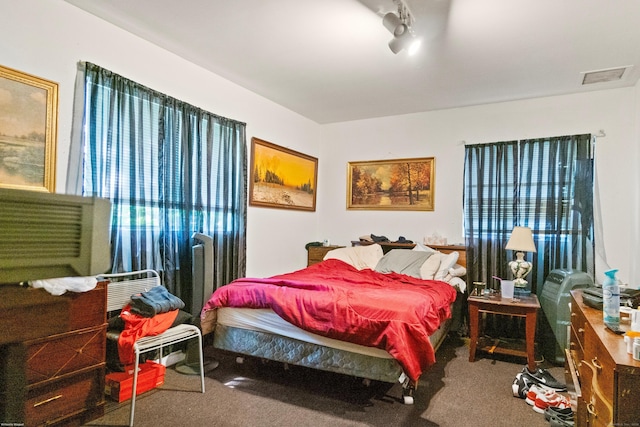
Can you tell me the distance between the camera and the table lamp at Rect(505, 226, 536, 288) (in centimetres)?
341

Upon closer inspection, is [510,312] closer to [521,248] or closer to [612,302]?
[521,248]

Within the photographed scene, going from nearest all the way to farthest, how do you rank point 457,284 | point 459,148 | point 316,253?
point 457,284, point 459,148, point 316,253

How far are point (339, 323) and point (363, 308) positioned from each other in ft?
0.59

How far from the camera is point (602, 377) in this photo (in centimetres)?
131

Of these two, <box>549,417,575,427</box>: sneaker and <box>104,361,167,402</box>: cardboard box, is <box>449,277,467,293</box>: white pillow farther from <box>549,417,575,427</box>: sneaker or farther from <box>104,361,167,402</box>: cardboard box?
<box>104,361,167,402</box>: cardboard box

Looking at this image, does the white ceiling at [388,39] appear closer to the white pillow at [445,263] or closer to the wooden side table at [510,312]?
the white pillow at [445,263]

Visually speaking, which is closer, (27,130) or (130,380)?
(27,130)

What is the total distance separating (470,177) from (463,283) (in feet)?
3.94

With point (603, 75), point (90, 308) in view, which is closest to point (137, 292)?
point (90, 308)

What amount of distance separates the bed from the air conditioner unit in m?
0.92

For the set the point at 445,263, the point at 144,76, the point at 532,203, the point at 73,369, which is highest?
the point at 144,76

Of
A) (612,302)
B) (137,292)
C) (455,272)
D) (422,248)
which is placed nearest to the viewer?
(612,302)

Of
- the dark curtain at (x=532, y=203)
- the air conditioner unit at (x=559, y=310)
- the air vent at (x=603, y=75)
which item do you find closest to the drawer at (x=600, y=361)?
the air conditioner unit at (x=559, y=310)

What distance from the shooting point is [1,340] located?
0.56 meters
